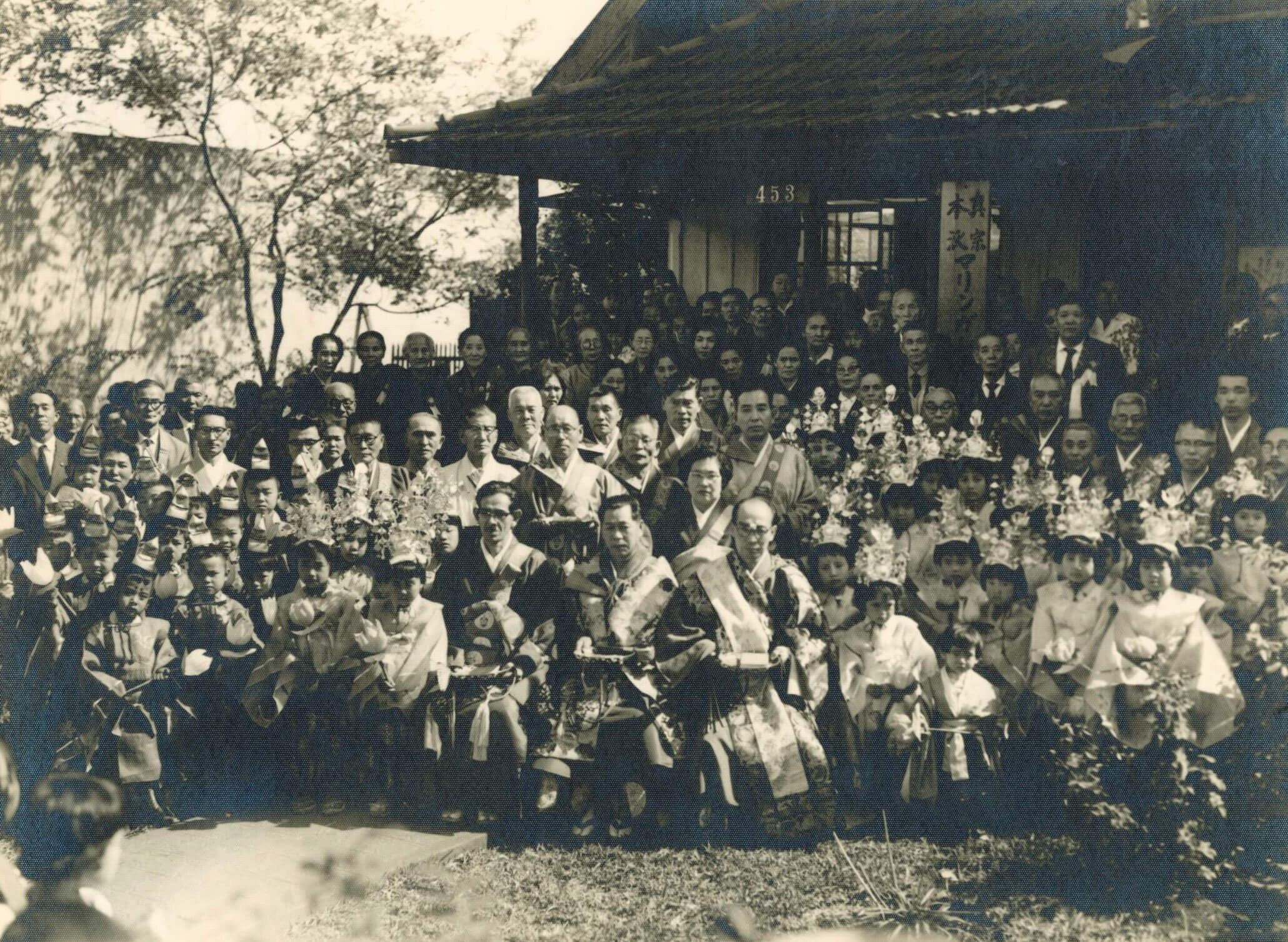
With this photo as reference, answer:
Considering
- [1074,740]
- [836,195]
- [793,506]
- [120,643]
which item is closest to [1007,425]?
[793,506]

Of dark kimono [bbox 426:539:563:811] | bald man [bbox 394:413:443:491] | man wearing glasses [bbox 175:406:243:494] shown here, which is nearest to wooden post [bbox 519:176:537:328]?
bald man [bbox 394:413:443:491]

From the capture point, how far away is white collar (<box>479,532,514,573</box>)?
5.94m

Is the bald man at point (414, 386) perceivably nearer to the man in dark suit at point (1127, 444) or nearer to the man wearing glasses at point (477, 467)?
the man wearing glasses at point (477, 467)

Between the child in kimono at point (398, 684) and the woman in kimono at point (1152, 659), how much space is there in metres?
2.99

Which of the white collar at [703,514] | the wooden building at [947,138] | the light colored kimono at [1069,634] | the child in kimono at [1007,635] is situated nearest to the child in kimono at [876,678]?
the child in kimono at [1007,635]

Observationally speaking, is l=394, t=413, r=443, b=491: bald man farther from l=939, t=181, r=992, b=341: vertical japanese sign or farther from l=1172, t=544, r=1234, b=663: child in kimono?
l=1172, t=544, r=1234, b=663: child in kimono

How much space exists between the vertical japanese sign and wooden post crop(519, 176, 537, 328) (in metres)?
2.64

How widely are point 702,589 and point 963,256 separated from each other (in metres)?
2.20

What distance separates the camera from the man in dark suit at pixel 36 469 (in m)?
6.98

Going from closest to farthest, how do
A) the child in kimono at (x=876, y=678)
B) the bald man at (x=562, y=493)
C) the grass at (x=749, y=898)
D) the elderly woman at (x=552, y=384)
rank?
the grass at (x=749, y=898), the child in kimono at (x=876, y=678), the bald man at (x=562, y=493), the elderly woman at (x=552, y=384)

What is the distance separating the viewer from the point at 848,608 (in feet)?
18.8

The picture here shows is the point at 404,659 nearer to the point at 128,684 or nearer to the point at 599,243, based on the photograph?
the point at 128,684

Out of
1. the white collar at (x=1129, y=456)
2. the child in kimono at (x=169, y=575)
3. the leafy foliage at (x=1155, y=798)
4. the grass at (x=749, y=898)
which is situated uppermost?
the white collar at (x=1129, y=456)

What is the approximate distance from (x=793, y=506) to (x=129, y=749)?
342 centimetres
